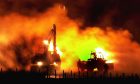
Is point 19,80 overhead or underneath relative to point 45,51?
underneath

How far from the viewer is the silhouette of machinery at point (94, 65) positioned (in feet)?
378

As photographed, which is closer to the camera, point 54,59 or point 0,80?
point 0,80

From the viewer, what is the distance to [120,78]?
7844 centimetres

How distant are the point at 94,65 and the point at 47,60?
11621mm

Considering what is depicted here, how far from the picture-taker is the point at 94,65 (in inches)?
4557

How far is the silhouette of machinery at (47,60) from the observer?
117 meters

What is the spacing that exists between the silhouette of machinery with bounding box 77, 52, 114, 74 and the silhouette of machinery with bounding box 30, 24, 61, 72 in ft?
19.3

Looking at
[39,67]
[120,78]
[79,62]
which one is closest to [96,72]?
[79,62]

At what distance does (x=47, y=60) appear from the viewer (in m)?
119

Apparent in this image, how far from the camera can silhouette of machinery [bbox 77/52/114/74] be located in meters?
115

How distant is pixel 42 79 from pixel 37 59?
42.0 meters

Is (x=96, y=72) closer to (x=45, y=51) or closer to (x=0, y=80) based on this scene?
(x=45, y=51)

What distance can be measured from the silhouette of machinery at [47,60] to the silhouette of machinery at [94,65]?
5.88 metres

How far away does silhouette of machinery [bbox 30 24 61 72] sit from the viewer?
117 m
